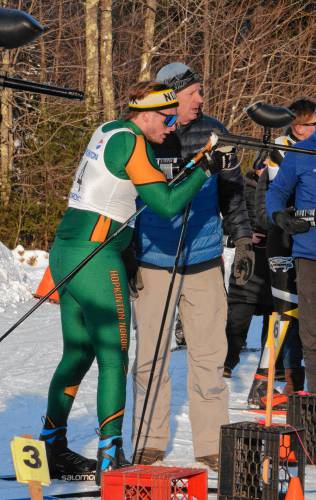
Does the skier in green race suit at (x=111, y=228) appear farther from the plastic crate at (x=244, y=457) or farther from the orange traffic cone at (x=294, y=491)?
the orange traffic cone at (x=294, y=491)

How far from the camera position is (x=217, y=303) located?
19.3 feet

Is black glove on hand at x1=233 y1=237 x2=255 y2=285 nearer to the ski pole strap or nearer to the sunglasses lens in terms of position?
the ski pole strap

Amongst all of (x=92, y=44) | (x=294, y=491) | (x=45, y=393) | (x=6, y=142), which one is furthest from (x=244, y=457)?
(x=92, y=44)

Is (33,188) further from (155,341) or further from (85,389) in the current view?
(155,341)

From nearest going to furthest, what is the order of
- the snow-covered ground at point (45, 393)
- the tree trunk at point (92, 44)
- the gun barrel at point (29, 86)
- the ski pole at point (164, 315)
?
the gun barrel at point (29, 86)
the ski pole at point (164, 315)
the snow-covered ground at point (45, 393)
the tree trunk at point (92, 44)

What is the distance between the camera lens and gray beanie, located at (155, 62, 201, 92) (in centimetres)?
577

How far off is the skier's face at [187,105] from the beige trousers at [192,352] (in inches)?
30.9

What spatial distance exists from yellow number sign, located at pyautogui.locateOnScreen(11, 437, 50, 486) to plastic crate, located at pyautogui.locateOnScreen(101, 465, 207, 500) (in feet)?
1.96

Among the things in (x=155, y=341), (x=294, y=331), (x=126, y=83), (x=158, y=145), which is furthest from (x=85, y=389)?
(x=126, y=83)

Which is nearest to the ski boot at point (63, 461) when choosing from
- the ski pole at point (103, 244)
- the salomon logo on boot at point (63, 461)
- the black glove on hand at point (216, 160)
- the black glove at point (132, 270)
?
the salomon logo on boot at point (63, 461)

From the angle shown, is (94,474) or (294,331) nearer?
(94,474)

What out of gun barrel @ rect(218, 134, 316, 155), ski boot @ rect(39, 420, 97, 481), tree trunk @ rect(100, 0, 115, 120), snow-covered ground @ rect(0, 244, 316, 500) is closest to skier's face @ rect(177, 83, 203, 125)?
gun barrel @ rect(218, 134, 316, 155)

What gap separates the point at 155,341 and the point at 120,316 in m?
0.82

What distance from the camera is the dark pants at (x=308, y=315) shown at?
638cm
